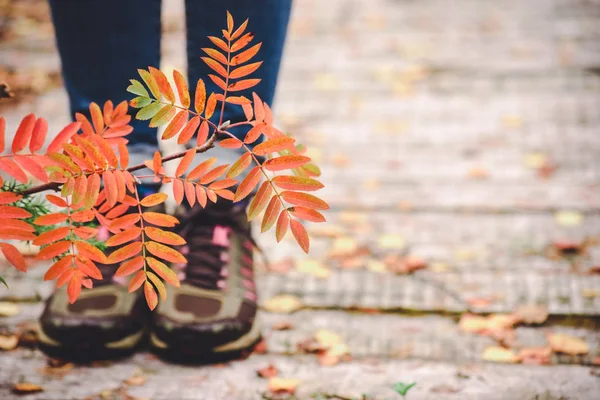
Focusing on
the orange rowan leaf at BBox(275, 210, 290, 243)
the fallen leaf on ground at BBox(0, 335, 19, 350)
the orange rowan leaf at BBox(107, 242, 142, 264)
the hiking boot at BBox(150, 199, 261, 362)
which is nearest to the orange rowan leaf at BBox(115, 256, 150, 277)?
the orange rowan leaf at BBox(107, 242, 142, 264)

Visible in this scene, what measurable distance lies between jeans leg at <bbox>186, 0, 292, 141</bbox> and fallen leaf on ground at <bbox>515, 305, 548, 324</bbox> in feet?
2.64

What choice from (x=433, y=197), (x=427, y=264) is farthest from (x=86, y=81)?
(x=433, y=197)

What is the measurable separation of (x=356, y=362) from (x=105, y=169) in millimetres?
714

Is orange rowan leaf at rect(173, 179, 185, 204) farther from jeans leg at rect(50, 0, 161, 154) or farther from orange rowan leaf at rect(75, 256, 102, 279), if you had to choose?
jeans leg at rect(50, 0, 161, 154)

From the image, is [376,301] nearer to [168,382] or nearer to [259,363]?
[259,363]

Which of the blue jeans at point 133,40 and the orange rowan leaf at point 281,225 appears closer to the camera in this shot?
the orange rowan leaf at point 281,225

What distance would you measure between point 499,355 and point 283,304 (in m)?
0.53

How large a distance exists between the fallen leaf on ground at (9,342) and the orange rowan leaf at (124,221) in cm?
62

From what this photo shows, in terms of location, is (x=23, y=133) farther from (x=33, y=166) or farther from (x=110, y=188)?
(x=110, y=188)

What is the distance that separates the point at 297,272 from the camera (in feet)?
4.91

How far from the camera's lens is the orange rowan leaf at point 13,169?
740mm

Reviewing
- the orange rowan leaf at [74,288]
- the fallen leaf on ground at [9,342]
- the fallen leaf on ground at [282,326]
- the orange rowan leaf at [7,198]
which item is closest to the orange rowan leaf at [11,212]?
the orange rowan leaf at [7,198]

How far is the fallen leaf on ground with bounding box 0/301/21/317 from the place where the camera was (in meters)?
1.29

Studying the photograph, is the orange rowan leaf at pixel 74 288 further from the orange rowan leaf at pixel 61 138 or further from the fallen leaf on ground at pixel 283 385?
the fallen leaf on ground at pixel 283 385
